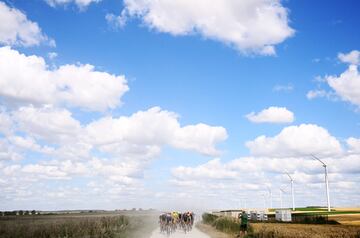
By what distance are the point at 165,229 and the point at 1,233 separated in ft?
56.4

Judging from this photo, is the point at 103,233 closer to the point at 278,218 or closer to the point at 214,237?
the point at 214,237

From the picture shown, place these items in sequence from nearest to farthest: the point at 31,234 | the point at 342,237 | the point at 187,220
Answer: the point at 342,237 < the point at 31,234 < the point at 187,220

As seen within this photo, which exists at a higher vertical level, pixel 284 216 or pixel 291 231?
pixel 284 216

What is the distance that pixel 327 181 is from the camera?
7300cm

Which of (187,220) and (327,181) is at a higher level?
(327,181)

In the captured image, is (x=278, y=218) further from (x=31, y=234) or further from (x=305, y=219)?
(x=31, y=234)

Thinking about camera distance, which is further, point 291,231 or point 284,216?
point 284,216

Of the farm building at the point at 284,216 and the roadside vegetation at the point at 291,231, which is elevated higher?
the farm building at the point at 284,216

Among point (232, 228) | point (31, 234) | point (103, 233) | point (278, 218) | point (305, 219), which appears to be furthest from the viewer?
point (278, 218)

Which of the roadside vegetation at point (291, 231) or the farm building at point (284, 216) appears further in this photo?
the farm building at point (284, 216)

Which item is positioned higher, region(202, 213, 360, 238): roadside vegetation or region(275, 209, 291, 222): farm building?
region(275, 209, 291, 222): farm building

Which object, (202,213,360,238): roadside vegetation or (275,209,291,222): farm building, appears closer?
(202,213,360,238): roadside vegetation

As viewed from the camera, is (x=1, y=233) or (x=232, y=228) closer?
(x=1, y=233)

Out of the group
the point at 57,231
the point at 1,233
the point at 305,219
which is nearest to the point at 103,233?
the point at 57,231
